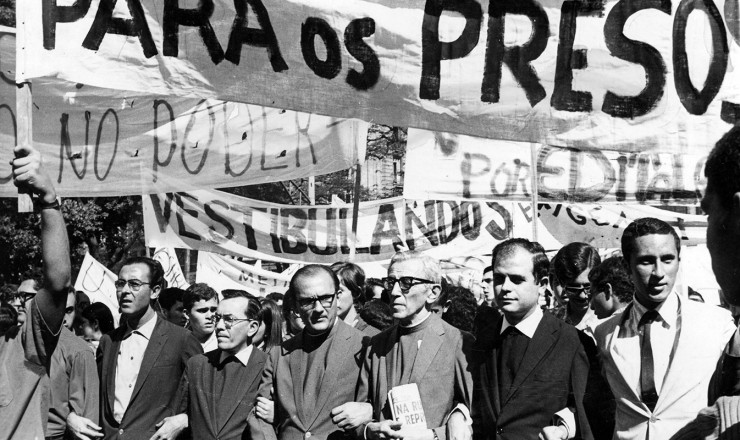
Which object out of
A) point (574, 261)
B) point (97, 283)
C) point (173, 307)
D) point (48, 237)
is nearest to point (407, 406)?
point (574, 261)

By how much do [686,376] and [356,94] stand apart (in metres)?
1.91

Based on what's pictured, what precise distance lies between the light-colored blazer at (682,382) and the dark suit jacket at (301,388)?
1.43m

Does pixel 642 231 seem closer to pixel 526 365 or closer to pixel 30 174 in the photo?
pixel 526 365

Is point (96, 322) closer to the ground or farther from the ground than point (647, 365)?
closer to the ground

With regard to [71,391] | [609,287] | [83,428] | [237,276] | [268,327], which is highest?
[609,287]

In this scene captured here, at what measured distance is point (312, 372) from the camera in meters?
5.13

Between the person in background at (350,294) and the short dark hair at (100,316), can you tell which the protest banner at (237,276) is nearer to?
the short dark hair at (100,316)

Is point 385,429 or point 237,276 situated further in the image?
point 237,276

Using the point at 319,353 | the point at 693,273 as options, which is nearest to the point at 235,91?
the point at 319,353

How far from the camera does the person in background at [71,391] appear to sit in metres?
5.69

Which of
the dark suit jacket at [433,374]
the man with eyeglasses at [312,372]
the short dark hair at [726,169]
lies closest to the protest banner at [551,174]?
the dark suit jacket at [433,374]

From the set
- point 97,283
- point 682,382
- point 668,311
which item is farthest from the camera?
point 97,283

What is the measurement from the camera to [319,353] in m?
5.19

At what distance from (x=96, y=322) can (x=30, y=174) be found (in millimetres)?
5531
